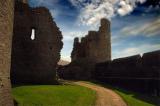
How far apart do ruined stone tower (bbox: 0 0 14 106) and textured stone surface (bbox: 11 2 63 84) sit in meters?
11.6

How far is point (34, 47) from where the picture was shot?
2642cm

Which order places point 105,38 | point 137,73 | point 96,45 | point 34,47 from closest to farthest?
point 34,47
point 137,73
point 96,45
point 105,38

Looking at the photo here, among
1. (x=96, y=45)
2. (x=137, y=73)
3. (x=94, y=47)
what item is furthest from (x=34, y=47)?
(x=96, y=45)

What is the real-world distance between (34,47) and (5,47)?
1414cm

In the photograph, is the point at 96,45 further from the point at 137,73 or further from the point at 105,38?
the point at 137,73

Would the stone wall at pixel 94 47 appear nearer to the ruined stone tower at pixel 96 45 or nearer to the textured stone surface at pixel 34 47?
the ruined stone tower at pixel 96 45

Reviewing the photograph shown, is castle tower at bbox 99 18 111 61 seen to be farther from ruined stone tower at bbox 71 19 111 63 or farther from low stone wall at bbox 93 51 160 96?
low stone wall at bbox 93 51 160 96

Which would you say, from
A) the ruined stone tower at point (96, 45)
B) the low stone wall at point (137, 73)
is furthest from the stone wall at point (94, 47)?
the low stone wall at point (137, 73)

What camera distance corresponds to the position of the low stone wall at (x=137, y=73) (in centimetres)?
2438

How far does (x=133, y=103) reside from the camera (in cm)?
1872

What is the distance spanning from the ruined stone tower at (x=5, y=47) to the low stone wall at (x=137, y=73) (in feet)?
48.8

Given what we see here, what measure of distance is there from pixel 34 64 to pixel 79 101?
9366mm

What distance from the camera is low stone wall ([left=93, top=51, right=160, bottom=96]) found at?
80.0 ft

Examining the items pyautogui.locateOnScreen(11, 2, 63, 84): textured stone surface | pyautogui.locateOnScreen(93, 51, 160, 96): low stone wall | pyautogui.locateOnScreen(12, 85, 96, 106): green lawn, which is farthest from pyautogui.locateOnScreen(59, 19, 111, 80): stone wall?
pyautogui.locateOnScreen(12, 85, 96, 106): green lawn
